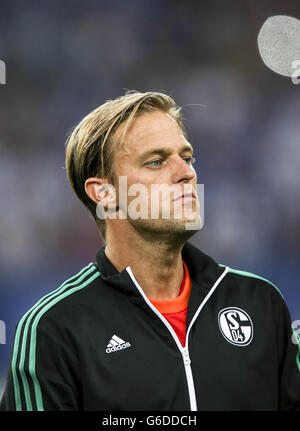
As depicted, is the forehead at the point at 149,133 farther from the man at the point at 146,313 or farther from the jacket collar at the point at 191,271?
the jacket collar at the point at 191,271

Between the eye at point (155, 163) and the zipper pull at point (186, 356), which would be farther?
the eye at point (155, 163)

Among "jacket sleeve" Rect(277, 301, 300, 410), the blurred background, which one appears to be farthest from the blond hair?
the blurred background

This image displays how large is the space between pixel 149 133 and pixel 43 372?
2.56 feet

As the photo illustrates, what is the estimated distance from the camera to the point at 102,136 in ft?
6.45

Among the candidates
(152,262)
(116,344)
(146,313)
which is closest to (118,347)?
(116,344)

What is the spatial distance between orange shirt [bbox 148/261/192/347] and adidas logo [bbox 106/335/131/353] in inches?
6.4

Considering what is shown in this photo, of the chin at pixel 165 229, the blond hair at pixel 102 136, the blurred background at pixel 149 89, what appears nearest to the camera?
the chin at pixel 165 229

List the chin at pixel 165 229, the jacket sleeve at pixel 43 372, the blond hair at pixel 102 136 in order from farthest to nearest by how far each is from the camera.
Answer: the blond hair at pixel 102 136, the chin at pixel 165 229, the jacket sleeve at pixel 43 372

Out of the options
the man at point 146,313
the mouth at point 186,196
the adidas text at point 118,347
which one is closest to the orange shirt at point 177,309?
the man at point 146,313

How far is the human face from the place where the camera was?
1807 mm

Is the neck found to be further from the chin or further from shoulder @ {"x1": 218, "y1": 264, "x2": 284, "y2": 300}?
shoulder @ {"x1": 218, "y1": 264, "x2": 284, "y2": 300}

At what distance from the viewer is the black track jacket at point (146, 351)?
64.9 inches

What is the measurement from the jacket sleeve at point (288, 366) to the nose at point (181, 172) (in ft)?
1.73
